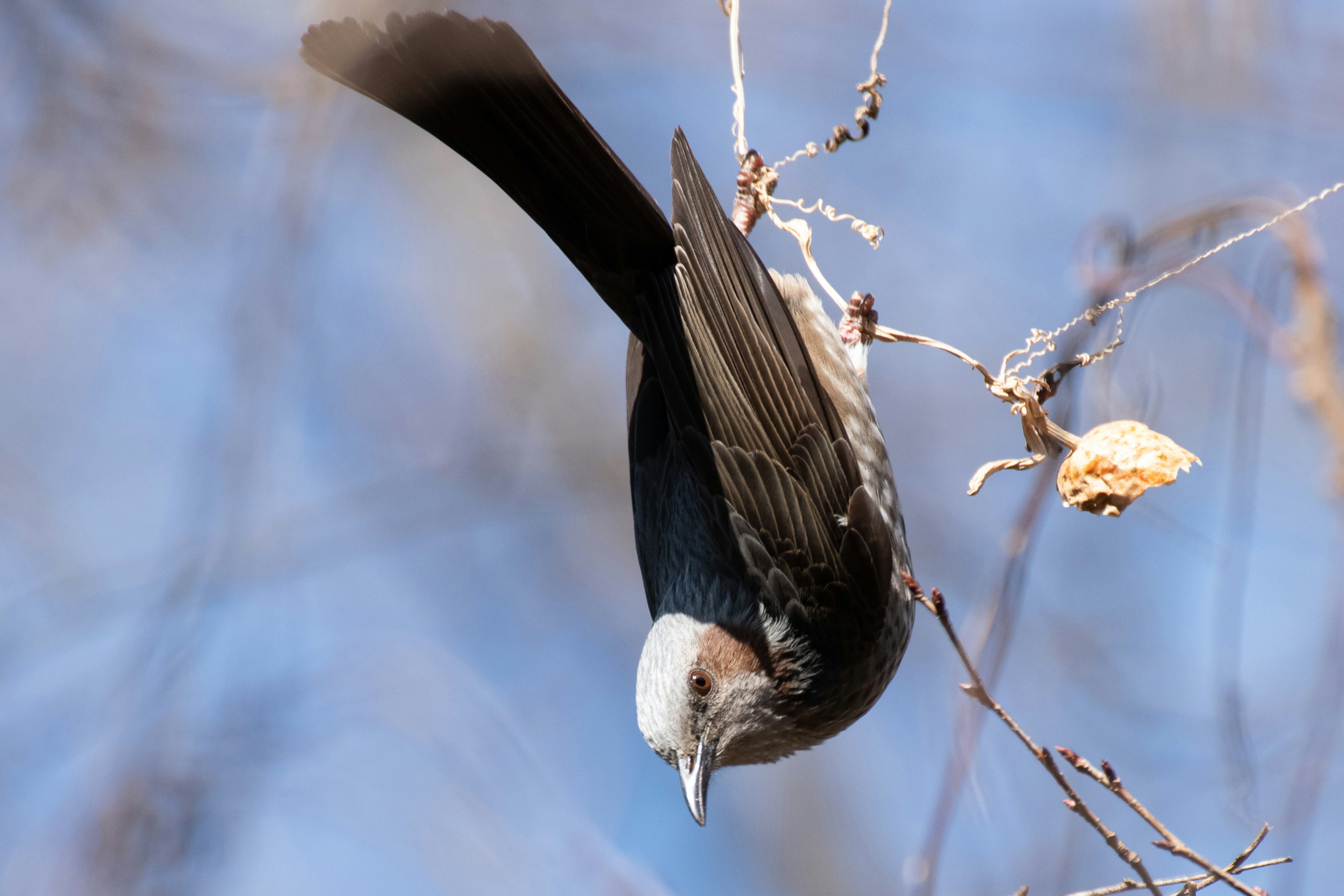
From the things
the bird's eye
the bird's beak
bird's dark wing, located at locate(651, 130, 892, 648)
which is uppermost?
bird's dark wing, located at locate(651, 130, 892, 648)

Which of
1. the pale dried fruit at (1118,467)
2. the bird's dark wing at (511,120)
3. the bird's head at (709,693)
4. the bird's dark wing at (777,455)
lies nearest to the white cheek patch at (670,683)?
the bird's head at (709,693)

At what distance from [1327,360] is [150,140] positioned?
A: 512cm

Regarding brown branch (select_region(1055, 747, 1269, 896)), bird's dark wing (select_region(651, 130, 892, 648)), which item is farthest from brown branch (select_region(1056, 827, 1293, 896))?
bird's dark wing (select_region(651, 130, 892, 648))

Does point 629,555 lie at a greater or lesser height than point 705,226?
greater

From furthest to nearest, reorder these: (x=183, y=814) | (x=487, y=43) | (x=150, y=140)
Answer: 1. (x=150, y=140)
2. (x=183, y=814)
3. (x=487, y=43)

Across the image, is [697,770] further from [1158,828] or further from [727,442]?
[1158,828]

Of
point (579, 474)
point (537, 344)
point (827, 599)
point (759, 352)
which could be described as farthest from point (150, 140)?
point (827, 599)

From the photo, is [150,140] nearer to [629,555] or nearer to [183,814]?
[183,814]

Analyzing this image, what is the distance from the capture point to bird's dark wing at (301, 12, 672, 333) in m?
2.79

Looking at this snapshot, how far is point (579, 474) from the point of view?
6664mm

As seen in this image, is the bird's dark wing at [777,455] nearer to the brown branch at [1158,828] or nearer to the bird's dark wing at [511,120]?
the bird's dark wing at [511,120]

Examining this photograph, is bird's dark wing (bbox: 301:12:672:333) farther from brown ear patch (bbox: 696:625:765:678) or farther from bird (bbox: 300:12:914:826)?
brown ear patch (bbox: 696:625:765:678)

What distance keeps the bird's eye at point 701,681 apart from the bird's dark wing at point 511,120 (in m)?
1.27

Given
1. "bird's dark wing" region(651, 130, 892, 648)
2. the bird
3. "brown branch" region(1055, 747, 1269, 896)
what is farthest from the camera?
"bird's dark wing" region(651, 130, 892, 648)
